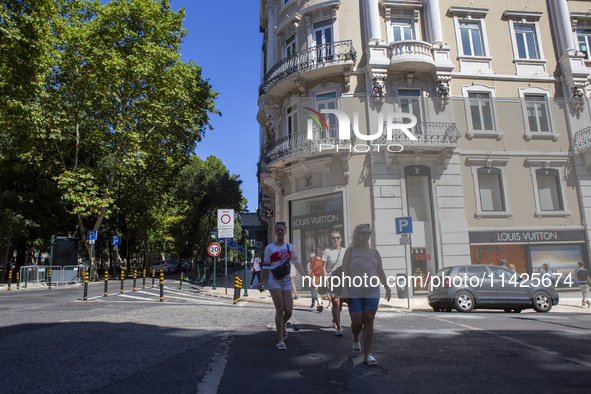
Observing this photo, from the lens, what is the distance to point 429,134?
58.5ft

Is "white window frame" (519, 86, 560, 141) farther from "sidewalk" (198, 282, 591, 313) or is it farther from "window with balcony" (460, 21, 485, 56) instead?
"sidewalk" (198, 282, 591, 313)

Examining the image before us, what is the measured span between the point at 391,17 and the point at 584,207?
39.6 feet

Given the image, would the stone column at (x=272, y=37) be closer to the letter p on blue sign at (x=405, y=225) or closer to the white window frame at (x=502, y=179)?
the white window frame at (x=502, y=179)

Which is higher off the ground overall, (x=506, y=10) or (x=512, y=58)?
(x=506, y=10)

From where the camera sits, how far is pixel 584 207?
60.0 feet

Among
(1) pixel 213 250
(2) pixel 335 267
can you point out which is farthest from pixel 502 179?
(2) pixel 335 267

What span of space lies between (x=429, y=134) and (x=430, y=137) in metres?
0.24

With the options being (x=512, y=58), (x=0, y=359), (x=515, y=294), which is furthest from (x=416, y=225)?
(x=0, y=359)

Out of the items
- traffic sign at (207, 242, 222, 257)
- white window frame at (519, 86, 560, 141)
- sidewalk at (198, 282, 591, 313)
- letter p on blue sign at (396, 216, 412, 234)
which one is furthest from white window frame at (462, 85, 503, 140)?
traffic sign at (207, 242, 222, 257)

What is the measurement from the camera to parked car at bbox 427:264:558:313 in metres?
12.0

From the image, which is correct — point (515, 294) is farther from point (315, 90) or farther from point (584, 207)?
point (315, 90)

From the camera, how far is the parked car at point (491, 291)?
39.2ft

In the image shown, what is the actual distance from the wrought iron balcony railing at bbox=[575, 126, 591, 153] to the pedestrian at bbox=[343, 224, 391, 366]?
59.2ft

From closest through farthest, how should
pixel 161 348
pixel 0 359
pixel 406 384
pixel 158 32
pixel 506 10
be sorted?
pixel 406 384 → pixel 0 359 → pixel 161 348 → pixel 506 10 → pixel 158 32
